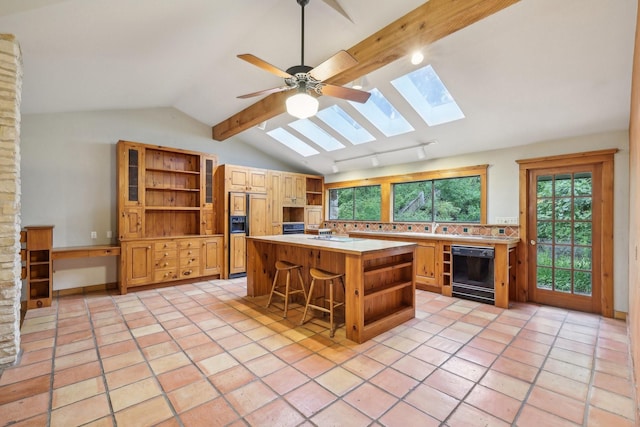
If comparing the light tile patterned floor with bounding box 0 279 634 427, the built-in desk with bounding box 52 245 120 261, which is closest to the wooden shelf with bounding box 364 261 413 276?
the light tile patterned floor with bounding box 0 279 634 427

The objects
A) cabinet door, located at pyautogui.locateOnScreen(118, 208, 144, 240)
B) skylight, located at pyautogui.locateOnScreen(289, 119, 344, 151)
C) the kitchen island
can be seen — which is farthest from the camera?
skylight, located at pyautogui.locateOnScreen(289, 119, 344, 151)

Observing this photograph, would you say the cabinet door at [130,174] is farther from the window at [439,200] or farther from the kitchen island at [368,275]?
the window at [439,200]

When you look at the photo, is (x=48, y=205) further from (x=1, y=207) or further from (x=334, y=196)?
(x=334, y=196)

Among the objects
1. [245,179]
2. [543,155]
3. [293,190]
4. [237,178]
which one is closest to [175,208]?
[237,178]

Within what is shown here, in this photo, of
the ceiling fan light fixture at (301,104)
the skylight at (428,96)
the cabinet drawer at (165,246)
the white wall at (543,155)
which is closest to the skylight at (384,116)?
the skylight at (428,96)

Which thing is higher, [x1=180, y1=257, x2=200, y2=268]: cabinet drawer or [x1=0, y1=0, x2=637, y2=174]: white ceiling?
[x1=0, y1=0, x2=637, y2=174]: white ceiling

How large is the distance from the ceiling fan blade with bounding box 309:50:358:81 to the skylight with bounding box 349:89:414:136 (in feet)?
6.76

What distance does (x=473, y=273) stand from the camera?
13.9ft

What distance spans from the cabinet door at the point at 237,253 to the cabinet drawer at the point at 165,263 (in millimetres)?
1005

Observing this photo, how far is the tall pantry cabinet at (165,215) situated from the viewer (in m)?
4.72

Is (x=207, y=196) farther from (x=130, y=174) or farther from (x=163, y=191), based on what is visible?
(x=130, y=174)

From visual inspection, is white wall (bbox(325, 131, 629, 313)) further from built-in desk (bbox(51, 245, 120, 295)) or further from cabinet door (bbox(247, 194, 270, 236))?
built-in desk (bbox(51, 245, 120, 295))

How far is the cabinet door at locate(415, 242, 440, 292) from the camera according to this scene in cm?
466

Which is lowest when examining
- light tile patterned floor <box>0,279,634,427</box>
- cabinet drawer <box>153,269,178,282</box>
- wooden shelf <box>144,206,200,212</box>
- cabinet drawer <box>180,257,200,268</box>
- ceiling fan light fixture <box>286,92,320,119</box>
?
light tile patterned floor <box>0,279,634,427</box>
